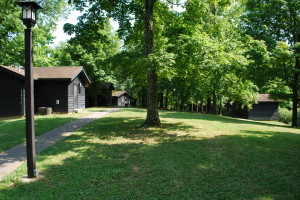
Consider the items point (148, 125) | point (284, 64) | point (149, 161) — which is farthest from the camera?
point (284, 64)

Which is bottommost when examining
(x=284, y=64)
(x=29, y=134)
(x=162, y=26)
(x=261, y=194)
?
(x=261, y=194)

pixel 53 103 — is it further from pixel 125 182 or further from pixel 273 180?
pixel 273 180

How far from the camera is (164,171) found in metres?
5.51

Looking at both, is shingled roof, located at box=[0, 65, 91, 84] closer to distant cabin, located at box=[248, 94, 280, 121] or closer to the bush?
distant cabin, located at box=[248, 94, 280, 121]

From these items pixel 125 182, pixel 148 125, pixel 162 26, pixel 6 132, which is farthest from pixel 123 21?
pixel 125 182

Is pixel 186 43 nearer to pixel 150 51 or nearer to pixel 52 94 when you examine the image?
pixel 150 51

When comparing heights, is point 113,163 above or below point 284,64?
below

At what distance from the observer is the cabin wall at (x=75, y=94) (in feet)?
69.2

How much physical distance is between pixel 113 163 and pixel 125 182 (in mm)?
1325

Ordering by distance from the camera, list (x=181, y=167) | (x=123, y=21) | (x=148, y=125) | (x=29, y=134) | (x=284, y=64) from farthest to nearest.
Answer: (x=284, y=64) < (x=123, y=21) < (x=148, y=125) < (x=181, y=167) < (x=29, y=134)

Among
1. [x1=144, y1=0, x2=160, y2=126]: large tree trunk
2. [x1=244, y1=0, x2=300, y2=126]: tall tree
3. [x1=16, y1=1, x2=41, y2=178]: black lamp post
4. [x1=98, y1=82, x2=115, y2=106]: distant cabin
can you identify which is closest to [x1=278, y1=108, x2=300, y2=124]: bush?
[x1=244, y1=0, x2=300, y2=126]: tall tree

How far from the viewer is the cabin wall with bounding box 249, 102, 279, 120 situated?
3594cm

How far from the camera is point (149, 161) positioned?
20.7ft

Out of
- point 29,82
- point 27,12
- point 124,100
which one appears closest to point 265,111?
point 124,100
